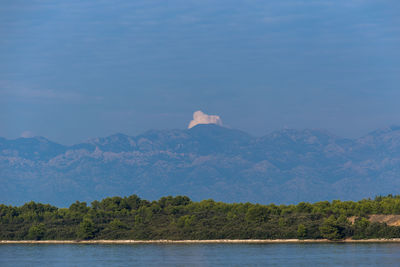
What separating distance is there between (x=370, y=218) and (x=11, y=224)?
74.3 metres

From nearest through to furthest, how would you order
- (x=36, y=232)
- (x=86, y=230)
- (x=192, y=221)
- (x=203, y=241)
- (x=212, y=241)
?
(x=212, y=241)
(x=203, y=241)
(x=192, y=221)
(x=86, y=230)
(x=36, y=232)

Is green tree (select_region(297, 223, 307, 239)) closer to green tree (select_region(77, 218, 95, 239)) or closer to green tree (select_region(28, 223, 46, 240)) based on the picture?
green tree (select_region(77, 218, 95, 239))

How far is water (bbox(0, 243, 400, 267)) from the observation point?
9769 cm

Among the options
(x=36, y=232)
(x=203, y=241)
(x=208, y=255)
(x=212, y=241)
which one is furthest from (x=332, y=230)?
(x=36, y=232)

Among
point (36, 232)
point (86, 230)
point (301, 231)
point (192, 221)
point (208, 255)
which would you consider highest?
point (192, 221)

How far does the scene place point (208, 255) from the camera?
110500 mm

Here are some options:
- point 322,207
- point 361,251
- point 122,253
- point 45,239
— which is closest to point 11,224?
point 45,239

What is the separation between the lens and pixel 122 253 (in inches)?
4678

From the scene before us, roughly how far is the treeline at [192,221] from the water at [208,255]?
9.36 meters

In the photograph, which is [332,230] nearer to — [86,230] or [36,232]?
[86,230]

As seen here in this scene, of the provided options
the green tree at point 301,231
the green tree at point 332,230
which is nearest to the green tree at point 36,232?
the green tree at point 301,231

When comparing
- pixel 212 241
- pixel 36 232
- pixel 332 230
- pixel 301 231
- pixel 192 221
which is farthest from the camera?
pixel 36 232

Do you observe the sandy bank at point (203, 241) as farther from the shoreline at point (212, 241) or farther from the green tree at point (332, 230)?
the green tree at point (332, 230)

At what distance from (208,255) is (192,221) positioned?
40.1 meters
